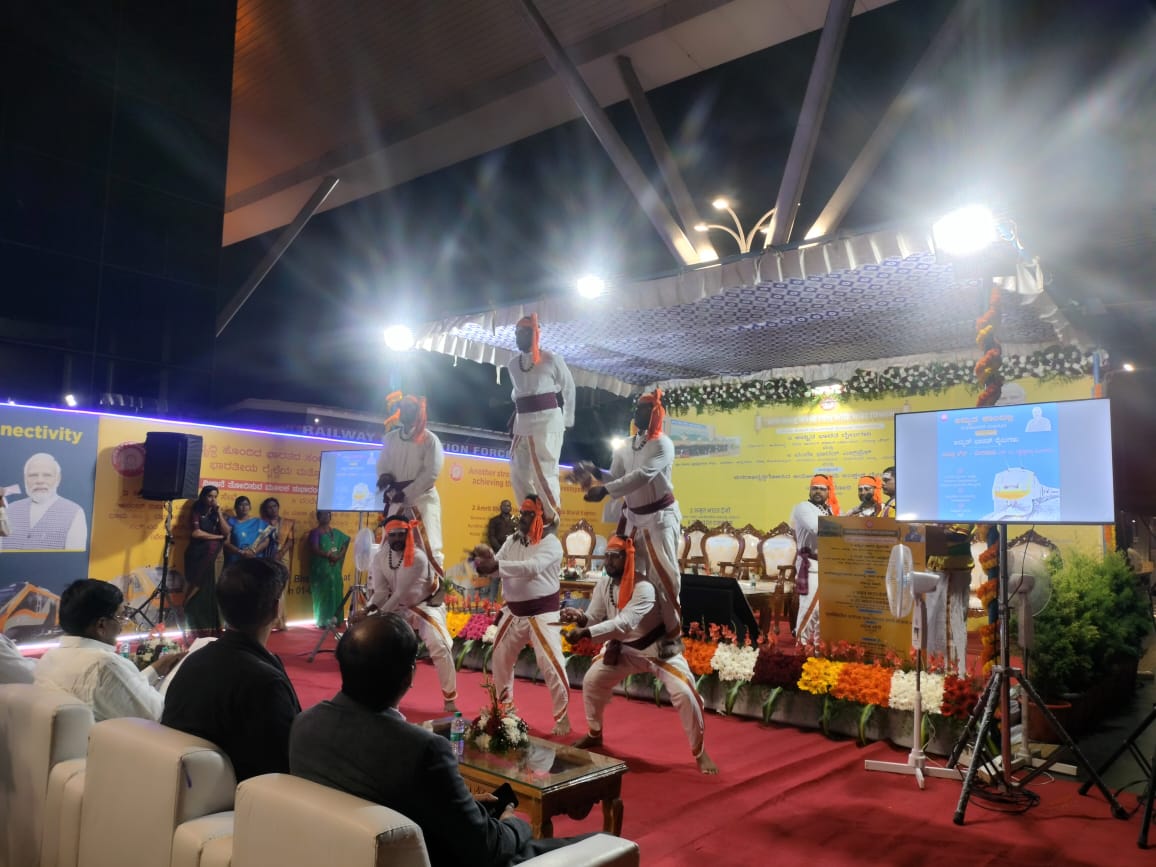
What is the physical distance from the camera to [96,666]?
2854 mm

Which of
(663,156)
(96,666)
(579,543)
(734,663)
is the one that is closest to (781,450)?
(579,543)

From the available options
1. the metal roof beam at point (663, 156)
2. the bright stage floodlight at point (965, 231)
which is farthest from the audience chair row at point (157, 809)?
the metal roof beam at point (663, 156)

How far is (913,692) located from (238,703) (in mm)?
4113

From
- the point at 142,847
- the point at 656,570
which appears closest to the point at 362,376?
the point at 656,570

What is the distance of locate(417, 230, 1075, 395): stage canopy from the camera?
6.01 metres

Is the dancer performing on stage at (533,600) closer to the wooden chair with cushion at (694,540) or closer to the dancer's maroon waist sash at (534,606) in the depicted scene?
the dancer's maroon waist sash at (534,606)

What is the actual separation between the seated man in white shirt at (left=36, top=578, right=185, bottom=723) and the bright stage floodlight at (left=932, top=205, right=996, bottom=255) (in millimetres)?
4918

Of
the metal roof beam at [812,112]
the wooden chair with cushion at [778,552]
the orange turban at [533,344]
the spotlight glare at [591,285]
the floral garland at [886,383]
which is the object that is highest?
the metal roof beam at [812,112]

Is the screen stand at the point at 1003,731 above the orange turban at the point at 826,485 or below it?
below

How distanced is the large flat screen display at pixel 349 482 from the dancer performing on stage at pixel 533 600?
10.4 feet

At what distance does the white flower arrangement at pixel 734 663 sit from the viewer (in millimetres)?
5648

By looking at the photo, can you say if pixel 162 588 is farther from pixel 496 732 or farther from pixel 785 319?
pixel 785 319

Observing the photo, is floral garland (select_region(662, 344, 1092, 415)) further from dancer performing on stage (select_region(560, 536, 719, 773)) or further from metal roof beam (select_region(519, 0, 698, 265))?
dancer performing on stage (select_region(560, 536, 719, 773))

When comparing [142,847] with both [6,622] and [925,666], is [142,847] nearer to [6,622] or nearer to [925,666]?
[925,666]
